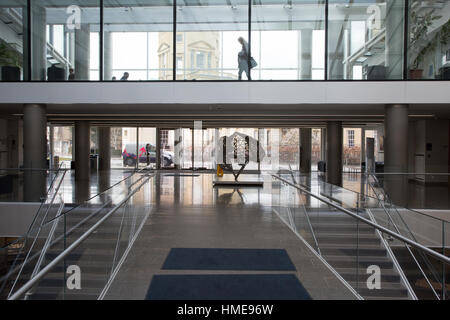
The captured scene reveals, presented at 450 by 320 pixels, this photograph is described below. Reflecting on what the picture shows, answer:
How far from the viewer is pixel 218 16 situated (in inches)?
453

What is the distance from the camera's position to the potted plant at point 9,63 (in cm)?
1114

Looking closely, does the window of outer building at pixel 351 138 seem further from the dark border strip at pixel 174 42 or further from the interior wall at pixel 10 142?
the interior wall at pixel 10 142

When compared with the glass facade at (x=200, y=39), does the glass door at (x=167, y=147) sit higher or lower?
lower

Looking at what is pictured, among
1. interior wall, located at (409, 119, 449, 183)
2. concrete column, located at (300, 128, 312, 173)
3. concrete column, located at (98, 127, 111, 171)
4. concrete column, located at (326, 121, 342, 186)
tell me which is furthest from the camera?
concrete column, located at (98, 127, 111, 171)

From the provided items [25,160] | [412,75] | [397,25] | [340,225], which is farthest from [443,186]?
[25,160]

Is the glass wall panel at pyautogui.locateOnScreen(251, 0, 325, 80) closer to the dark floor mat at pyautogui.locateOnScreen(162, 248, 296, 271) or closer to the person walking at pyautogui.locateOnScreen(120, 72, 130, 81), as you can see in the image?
the person walking at pyautogui.locateOnScreen(120, 72, 130, 81)

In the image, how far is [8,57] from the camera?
36.7 feet

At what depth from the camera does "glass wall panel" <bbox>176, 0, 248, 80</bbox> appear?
37.2 feet

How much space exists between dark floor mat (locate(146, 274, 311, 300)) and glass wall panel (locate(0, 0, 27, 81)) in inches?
336

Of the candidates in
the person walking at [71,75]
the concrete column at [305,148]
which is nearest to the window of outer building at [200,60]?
the person walking at [71,75]

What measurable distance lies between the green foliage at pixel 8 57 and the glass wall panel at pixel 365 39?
829 centimetres

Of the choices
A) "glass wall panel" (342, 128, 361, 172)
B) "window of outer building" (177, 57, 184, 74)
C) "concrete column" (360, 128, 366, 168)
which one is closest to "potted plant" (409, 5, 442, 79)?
"window of outer building" (177, 57, 184, 74)
